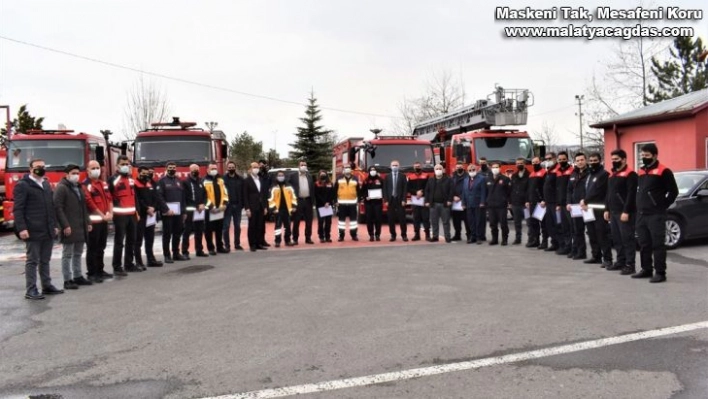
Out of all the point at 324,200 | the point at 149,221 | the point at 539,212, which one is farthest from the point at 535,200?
the point at 149,221

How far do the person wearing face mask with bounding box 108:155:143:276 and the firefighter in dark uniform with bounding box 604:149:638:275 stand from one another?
804cm

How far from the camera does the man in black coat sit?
25.4ft

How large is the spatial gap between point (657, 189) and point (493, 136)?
10.7 metres

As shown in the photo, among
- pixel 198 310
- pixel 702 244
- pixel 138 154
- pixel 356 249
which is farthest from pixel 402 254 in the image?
pixel 138 154

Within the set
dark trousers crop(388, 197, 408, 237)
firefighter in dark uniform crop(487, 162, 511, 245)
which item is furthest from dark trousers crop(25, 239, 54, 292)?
firefighter in dark uniform crop(487, 162, 511, 245)

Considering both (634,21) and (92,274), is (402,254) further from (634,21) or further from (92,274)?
(634,21)

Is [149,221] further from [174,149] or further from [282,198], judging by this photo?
[174,149]

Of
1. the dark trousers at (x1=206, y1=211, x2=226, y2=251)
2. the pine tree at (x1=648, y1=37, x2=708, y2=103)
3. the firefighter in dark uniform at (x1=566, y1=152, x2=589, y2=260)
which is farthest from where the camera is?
the pine tree at (x1=648, y1=37, x2=708, y2=103)

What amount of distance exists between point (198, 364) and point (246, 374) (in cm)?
53

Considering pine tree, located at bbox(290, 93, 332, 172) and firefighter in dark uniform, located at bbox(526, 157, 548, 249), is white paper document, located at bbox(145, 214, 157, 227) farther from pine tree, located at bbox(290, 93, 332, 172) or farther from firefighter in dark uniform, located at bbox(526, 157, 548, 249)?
pine tree, located at bbox(290, 93, 332, 172)

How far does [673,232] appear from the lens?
11555 mm

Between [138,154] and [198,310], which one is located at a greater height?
[138,154]

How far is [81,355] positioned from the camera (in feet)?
17.0

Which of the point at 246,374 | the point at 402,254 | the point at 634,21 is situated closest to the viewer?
the point at 246,374
